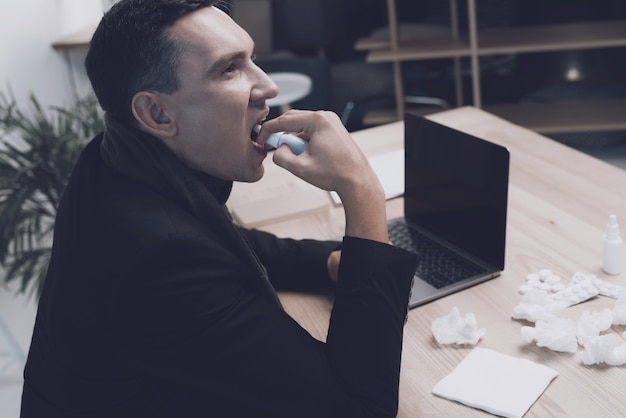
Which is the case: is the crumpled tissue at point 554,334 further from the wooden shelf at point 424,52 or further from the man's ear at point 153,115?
the wooden shelf at point 424,52

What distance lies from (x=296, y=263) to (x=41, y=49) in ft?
7.25

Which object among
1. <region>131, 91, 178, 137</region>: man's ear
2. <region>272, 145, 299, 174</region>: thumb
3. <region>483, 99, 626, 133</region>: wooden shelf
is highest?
<region>131, 91, 178, 137</region>: man's ear

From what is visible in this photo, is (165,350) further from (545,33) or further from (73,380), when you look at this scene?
(545,33)

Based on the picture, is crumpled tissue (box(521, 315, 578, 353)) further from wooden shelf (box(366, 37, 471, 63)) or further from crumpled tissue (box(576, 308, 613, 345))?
wooden shelf (box(366, 37, 471, 63))

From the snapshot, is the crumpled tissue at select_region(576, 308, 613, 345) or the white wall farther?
the white wall

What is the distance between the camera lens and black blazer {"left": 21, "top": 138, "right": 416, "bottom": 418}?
2.85 ft

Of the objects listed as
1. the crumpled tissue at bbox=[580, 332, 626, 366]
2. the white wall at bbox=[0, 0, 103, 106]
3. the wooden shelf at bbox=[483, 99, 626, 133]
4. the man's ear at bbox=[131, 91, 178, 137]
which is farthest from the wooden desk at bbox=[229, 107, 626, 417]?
the wooden shelf at bbox=[483, 99, 626, 133]

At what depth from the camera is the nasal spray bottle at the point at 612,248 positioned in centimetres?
117

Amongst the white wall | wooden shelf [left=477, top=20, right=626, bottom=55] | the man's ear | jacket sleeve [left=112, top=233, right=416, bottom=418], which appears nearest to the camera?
jacket sleeve [left=112, top=233, right=416, bottom=418]

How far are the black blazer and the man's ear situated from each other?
9cm

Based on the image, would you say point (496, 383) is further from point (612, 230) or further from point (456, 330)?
point (612, 230)

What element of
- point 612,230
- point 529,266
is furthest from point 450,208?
point 612,230

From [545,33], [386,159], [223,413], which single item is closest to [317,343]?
[223,413]

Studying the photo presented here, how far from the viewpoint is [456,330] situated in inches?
41.9
